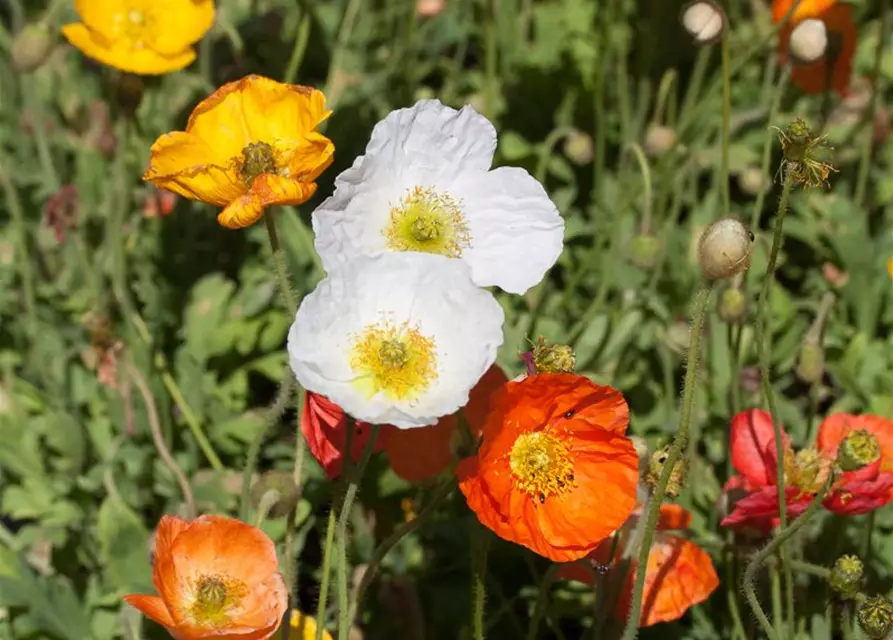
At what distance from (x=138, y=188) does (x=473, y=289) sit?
1.51 metres

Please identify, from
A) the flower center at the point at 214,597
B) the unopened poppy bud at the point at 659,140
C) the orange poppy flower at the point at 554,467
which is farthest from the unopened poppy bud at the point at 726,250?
the unopened poppy bud at the point at 659,140

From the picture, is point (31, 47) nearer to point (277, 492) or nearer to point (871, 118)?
point (277, 492)

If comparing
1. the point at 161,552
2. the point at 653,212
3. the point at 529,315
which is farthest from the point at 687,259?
the point at 161,552

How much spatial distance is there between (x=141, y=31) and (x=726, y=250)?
132cm

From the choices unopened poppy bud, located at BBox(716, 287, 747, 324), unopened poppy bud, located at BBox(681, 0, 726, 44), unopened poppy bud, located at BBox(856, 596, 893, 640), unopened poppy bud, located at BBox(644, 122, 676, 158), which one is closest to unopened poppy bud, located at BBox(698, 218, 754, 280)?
unopened poppy bud, located at BBox(856, 596, 893, 640)

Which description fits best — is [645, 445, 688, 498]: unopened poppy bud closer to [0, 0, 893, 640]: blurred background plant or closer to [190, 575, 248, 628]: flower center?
[0, 0, 893, 640]: blurred background plant

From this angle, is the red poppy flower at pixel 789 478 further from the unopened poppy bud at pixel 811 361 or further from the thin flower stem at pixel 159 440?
the thin flower stem at pixel 159 440

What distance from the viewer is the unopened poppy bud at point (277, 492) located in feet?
4.89

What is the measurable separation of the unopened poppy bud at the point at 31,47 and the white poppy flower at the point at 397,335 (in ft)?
4.03

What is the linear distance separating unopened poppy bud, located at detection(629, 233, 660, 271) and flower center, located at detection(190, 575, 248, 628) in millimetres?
1038

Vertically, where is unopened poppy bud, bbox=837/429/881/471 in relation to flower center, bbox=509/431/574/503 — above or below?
above

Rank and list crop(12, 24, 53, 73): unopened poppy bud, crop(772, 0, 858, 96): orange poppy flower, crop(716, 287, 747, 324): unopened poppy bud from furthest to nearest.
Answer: crop(772, 0, 858, 96): orange poppy flower < crop(12, 24, 53, 73): unopened poppy bud < crop(716, 287, 747, 324): unopened poppy bud

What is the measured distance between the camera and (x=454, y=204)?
1.51m

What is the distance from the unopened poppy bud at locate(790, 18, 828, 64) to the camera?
6.66 feet
